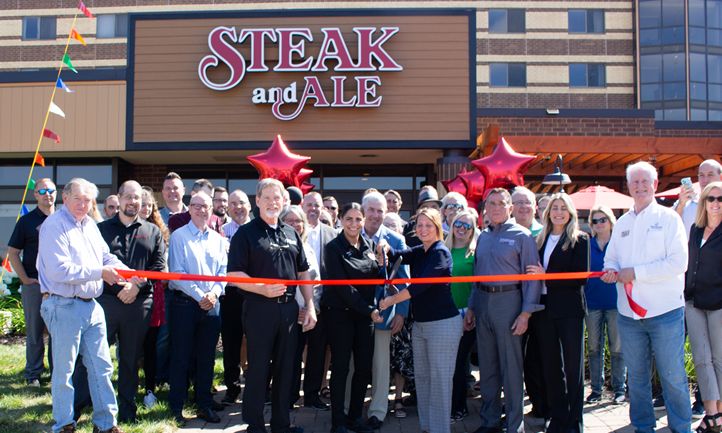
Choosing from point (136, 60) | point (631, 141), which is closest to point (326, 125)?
point (136, 60)

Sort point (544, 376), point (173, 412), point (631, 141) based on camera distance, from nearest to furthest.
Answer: point (544, 376) < point (173, 412) < point (631, 141)

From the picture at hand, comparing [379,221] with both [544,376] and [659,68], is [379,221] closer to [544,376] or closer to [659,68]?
[544,376]

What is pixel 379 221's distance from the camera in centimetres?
578

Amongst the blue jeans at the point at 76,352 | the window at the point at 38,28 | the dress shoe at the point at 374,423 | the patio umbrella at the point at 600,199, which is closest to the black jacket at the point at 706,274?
the dress shoe at the point at 374,423

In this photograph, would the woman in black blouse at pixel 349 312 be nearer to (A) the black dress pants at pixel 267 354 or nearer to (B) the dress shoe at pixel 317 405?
(A) the black dress pants at pixel 267 354

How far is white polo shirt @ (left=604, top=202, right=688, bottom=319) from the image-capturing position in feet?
15.2

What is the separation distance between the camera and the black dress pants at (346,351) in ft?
17.3

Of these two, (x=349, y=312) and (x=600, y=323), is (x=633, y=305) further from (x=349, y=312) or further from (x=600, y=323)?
(x=349, y=312)

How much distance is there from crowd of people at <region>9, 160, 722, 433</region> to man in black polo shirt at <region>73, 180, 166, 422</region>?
0.04ft

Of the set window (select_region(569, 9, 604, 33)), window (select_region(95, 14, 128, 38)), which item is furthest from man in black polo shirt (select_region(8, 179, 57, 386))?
window (select_region(569, 9, 604, 33))

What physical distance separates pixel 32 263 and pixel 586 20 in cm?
3083

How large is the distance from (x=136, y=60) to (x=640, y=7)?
27518 millimetres

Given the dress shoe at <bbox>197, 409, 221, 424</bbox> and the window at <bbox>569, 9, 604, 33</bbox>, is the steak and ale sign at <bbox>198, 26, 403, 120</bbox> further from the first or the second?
the window at <bbox>569, 9, 604, 33</bbox>

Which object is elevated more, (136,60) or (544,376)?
(136,60)
